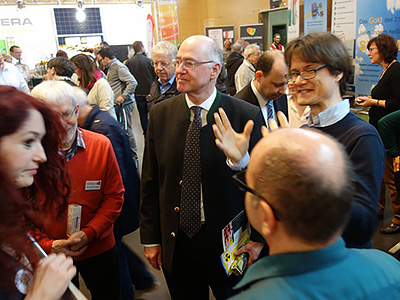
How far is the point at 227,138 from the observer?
1.41 metres

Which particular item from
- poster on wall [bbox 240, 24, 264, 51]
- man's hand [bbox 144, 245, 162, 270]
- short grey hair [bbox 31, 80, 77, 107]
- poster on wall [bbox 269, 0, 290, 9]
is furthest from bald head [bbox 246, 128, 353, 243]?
poster on wall [bbox 240, 24, 264, 51]

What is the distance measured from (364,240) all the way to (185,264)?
3.02 feet

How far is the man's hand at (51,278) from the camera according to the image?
40.8 inches

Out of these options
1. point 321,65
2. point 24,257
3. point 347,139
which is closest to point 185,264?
point 24,257

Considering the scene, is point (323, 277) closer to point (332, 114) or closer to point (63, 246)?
point (332, 114)

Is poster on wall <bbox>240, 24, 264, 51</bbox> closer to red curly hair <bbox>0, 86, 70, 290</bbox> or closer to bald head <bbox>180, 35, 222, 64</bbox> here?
bald head <bbox>180, 35, 222, 64</bbox>

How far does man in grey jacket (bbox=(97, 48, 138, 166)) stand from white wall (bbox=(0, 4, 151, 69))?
1015 cm

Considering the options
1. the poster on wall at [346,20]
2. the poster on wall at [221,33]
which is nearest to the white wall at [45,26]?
the poster on wall at [221,33]

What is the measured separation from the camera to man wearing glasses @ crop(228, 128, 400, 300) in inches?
28.7

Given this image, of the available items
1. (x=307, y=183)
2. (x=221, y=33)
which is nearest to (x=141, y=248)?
(x=307, y=183)

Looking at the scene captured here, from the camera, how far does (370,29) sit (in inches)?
186

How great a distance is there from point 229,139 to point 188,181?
37 cm

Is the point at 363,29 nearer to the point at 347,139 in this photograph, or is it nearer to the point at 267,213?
the point at 347,139

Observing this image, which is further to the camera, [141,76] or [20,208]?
[141,76]
